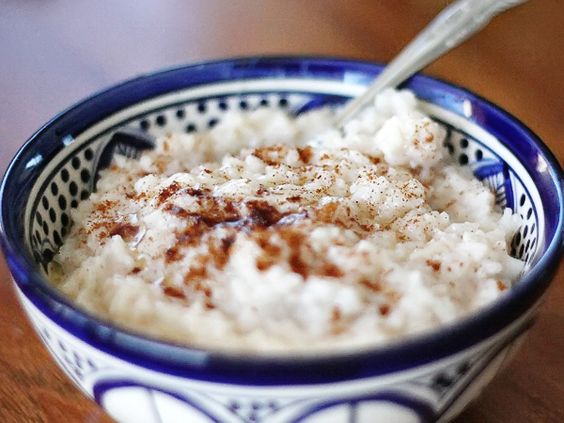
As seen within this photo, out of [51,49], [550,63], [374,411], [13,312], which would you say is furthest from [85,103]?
[550,63]

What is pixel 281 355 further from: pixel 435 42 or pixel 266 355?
pixel 435 42

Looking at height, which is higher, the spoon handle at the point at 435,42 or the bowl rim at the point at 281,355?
the spoon handle at the point at 435,42

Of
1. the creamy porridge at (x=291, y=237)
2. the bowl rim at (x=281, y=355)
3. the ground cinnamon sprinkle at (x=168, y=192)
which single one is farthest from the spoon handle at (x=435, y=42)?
the bowl rim at (x=281, y=355)

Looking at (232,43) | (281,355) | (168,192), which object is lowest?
(281,355)

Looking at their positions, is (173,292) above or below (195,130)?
below

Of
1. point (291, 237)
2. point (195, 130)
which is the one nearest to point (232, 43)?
point (195, 130)

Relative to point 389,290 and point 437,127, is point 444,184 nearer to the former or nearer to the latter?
point 437,127

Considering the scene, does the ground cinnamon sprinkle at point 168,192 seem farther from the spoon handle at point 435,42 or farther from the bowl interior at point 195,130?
the spoon handle at point 435,42
